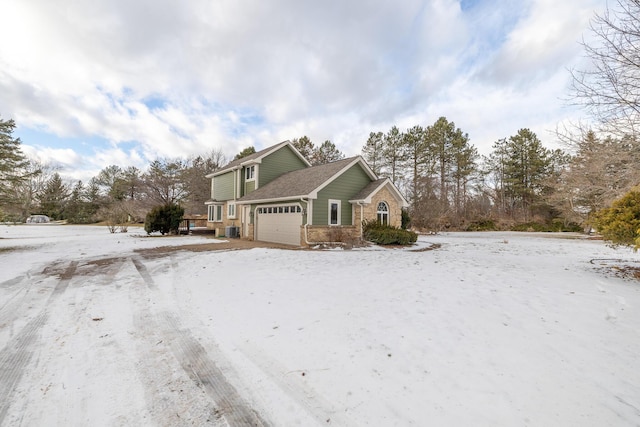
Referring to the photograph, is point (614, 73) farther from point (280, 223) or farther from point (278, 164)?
point (278, 164)

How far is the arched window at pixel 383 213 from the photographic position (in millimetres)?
15609

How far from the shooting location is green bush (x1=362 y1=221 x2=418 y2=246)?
1437 centimetres

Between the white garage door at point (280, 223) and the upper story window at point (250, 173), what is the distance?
2830mm

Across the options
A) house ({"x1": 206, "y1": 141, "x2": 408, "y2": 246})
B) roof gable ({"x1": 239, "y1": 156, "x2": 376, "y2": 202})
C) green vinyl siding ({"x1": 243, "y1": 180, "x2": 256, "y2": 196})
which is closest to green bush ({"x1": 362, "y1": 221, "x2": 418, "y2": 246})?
house ({"x1": 206, "y1": 141, "x2": 408, "y2": 246})

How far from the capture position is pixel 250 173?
19.3m

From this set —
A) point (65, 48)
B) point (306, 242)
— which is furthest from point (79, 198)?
point (306, 242)

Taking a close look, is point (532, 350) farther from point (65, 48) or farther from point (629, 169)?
point (65, 48)

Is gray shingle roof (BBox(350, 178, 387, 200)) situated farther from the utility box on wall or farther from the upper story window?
the utility box on wall

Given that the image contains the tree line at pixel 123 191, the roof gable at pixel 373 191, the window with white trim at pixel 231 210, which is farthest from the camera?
the tree line at pixel 123 191

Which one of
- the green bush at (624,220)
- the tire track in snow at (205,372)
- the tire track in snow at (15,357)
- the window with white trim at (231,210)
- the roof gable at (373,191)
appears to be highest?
the roof gable at (373,191)

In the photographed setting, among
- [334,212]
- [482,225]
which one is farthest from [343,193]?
[482,225]

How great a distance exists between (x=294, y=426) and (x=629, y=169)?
932 cm

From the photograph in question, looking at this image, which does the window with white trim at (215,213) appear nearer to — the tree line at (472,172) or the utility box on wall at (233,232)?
the utility box on wall at (233,232)

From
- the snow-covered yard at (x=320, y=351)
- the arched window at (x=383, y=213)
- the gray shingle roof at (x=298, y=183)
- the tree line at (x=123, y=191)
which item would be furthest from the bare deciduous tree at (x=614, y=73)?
the tree line at (x=123, y=191)
